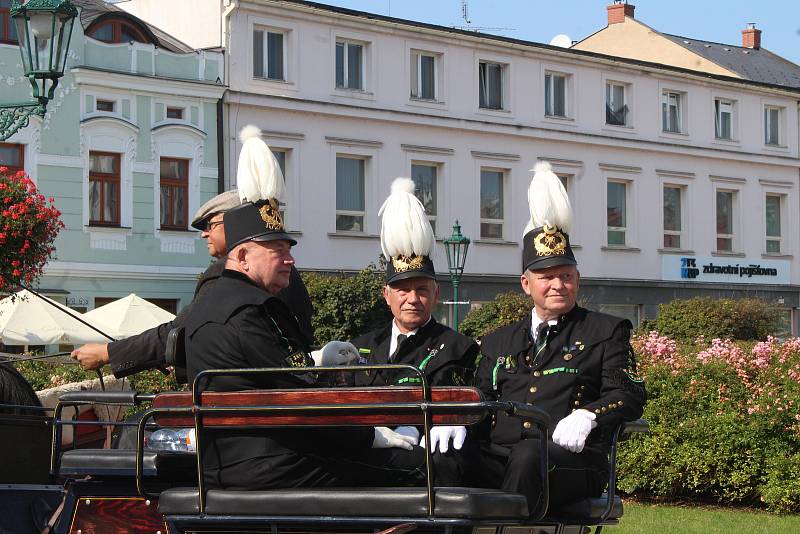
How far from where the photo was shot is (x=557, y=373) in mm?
5688

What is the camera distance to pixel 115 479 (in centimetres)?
573

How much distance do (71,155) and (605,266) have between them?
656 inches

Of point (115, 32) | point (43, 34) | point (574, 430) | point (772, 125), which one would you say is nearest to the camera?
point (574, 430)

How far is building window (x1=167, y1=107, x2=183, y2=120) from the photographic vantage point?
104ft

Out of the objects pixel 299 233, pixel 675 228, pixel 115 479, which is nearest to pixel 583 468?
pixel 115 479

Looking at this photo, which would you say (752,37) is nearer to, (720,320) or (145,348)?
(720,320)

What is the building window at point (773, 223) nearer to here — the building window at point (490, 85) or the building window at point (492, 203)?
the building window at point (492, 203)

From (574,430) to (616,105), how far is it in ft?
117

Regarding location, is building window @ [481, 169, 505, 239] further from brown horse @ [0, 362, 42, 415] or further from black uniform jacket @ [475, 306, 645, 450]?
black uniform jacket @ [475, 306, 645, 450]

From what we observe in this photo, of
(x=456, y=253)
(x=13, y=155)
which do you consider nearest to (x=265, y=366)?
(x=456, y=253)

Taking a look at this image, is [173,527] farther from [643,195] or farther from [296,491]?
[643,195]

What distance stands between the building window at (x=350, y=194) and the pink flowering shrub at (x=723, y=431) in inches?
860

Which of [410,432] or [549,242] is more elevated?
[549,242]

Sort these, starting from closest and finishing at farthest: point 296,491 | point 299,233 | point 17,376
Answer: point 296,491, point 17,376, point 299,233
